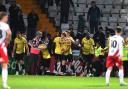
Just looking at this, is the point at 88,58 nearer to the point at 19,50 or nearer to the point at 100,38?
the point at 100,38

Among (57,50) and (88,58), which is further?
(88,58)

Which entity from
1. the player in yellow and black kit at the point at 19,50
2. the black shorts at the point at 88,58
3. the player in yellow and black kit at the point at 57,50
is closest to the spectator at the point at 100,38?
the black shorts at the point at 88,58

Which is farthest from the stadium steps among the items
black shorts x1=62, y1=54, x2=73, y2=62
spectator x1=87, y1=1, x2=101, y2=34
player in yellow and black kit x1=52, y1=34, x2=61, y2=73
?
black shorts x1=62, y1=54, x2=73, y2=62

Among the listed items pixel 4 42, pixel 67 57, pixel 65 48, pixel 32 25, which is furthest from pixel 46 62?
pixel 4 42

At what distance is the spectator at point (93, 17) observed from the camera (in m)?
31.5

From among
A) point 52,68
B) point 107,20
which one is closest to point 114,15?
point 107,20

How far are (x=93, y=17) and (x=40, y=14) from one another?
4.12 m

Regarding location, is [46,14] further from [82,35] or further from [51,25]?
[82,35]

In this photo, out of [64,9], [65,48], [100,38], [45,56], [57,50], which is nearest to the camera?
[65,48]

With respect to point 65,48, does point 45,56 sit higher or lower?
lower

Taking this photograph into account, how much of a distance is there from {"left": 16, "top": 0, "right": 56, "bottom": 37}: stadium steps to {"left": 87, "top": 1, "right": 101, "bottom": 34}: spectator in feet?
7.58

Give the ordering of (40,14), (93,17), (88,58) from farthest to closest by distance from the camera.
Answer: (40,14) → (93,17) → (88,58)

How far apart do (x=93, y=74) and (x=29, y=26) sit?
16.7ft

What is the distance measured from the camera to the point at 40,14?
34.4 m
